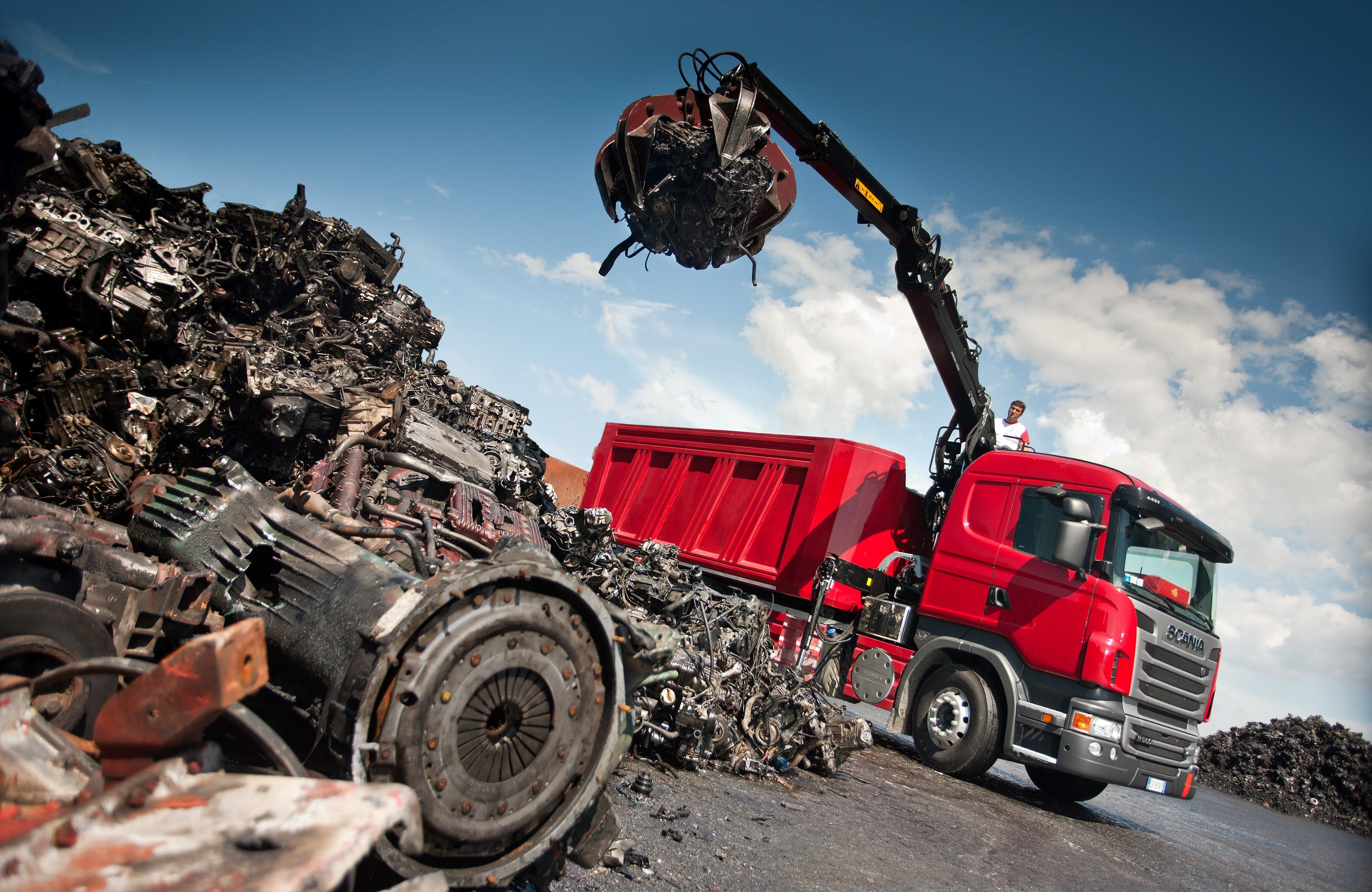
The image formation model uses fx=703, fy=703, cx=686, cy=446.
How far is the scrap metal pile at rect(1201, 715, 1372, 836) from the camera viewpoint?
29.1 feet

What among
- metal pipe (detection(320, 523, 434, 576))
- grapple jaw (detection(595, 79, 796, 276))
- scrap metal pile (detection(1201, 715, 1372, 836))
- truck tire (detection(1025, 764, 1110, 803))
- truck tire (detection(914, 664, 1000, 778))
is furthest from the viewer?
scrap metal pile (detection(1201, 715, 1372, 836))

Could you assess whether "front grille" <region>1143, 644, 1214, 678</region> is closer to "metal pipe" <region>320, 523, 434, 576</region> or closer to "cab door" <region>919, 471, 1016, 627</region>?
"cab door" <region>919, 471, 1016, 627</region>

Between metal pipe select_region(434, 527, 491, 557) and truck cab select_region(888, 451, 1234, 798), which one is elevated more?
truck cab select_region(888, 451, 1234, 798)

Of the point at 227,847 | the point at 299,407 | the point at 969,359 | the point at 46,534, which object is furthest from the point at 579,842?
the point at 969,359

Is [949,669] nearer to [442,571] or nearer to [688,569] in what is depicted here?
[688,569]

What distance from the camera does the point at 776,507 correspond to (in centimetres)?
732

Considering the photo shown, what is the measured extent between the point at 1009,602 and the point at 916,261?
10.9 feet

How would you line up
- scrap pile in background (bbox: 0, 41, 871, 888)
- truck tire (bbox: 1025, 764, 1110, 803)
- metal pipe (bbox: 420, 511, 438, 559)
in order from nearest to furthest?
scrap pile in background (bbox: 0, 41, 871, 888) → metal pipe (bbox: 420, 511, 438, 559) → truck tire (bbox: 1025, 764, 1110, 803)

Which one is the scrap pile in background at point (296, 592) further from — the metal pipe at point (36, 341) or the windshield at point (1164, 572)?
the windshield at point (1164, 572)

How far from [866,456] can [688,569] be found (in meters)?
2.10

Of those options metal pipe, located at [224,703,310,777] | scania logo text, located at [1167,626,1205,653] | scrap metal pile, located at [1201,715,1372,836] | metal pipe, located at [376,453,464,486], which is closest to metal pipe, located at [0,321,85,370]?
metal pipe, located at [376,453,464,486]

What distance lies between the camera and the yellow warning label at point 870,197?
21.3 feet

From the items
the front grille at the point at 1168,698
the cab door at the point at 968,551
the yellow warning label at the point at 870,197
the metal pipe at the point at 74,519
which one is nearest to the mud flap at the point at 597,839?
the metal pipe at the point at 74,519

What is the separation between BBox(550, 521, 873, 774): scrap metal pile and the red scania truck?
2.47 ft
